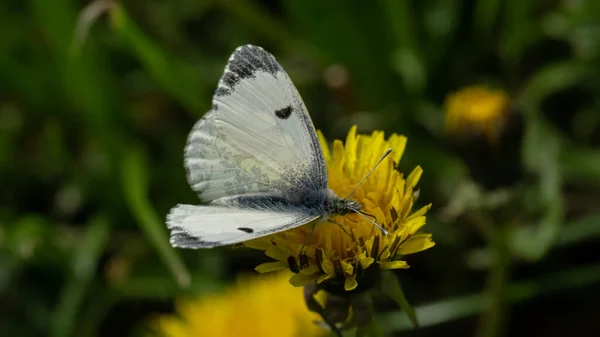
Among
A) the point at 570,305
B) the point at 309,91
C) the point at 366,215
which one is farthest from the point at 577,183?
the point at 366,215

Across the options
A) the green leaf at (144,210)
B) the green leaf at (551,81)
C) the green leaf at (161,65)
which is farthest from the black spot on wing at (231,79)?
the green leaf at (551,81)

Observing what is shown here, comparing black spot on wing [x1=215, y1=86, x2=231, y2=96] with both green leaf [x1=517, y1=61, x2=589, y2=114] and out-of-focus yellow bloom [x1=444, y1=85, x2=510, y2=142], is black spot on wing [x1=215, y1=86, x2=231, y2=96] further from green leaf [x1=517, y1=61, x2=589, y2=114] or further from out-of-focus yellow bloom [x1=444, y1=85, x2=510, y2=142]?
green leaf [x1=517, y1=61, x2=589, y2=114]

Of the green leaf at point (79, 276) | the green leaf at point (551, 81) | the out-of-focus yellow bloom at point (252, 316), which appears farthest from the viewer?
the green leaf at point (551, 81)

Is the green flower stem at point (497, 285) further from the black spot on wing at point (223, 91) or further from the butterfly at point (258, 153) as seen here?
the black spot on wing at point (223, 91)

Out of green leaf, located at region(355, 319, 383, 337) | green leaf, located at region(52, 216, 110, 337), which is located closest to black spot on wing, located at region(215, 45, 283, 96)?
green leaf, located at region(355, 319, 383, 337)

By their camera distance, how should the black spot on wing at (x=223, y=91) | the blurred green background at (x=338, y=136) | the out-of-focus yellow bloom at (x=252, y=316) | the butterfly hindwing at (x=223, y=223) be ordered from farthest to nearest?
the blurred green background at (x=338, y=136) < the out-of-focus yellow bloom at (x=252, y=316) < the black spot on wing at (x=223, y=91) < the butterfly hindwing at (x=223, y=223)

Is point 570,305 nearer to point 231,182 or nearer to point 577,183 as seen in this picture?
point 577,183
